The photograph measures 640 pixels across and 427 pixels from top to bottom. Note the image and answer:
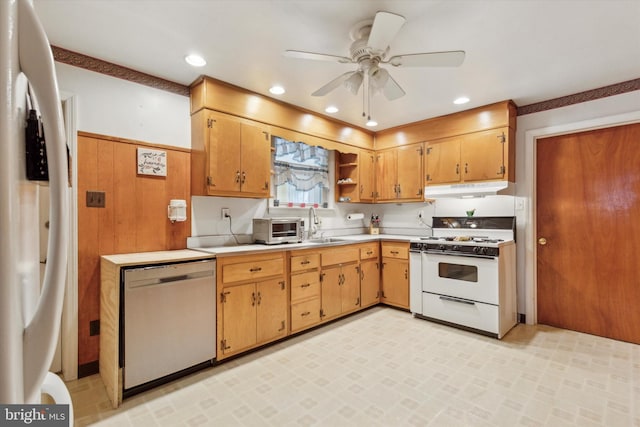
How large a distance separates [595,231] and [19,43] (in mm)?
4372

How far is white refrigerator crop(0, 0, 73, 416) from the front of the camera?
17.0 inches

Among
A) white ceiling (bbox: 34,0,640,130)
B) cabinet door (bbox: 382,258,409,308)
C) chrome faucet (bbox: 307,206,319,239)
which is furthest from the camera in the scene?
chrome faucet (bbox: 307,206,319,239)

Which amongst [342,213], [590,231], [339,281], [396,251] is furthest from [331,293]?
[590,231]

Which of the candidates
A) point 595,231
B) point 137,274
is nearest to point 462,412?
point 137,274

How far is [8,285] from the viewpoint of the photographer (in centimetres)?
44

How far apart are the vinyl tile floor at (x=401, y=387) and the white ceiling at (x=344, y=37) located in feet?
8.33

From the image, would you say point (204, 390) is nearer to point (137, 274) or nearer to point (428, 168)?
point (137, 274)

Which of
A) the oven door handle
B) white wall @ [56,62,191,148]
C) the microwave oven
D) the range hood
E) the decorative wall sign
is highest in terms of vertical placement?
white wall @ [56,62,191,148]

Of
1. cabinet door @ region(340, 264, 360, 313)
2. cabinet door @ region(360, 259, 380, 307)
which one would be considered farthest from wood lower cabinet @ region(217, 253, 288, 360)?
cabinet door @ region(360, 259, 380, 307)

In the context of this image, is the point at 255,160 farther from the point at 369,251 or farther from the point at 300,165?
the point at 369,251

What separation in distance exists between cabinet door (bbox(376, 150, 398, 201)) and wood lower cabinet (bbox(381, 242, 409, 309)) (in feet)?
2.63

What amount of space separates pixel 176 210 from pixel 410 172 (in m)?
3.00

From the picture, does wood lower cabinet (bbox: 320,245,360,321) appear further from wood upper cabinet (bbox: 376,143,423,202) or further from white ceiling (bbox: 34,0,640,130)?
white ceiling (bbox: 34,0,640,130)

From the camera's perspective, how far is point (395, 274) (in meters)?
4.01
